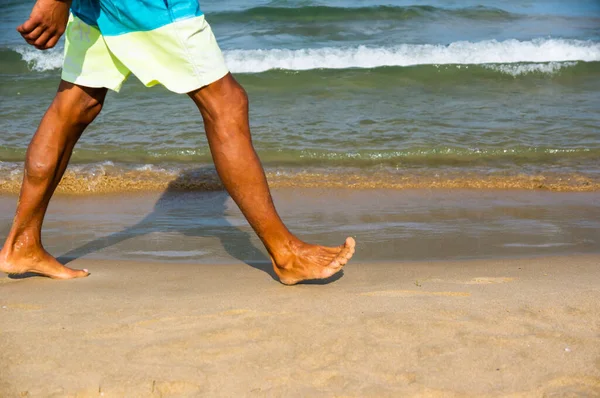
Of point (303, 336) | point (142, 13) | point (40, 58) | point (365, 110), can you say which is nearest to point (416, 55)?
point (365, 110)

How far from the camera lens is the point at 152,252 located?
3.49 metres

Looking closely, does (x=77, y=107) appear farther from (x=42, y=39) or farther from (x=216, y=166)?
(x=216, y=166)

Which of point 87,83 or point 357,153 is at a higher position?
point 87,83

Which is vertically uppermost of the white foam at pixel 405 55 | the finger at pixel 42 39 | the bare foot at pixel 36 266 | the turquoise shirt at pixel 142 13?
the turquoise shirt at pixel 142 13

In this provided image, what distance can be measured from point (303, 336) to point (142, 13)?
1092 millimetres

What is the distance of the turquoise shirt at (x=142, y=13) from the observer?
98.0 inches

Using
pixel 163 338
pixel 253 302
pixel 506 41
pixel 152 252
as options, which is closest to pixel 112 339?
pixel 163 338

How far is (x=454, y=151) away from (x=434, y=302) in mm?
3135

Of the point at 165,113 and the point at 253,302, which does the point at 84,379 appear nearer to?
the point at 253,302

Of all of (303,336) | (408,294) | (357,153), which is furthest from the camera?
(357,153)

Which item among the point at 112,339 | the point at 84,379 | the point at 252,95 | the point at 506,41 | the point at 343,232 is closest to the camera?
the point at 84,379

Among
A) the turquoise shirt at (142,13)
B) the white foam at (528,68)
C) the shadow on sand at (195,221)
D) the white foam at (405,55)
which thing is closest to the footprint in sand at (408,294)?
the shadow on sand at (195,221)

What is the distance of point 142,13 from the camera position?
8.20ft

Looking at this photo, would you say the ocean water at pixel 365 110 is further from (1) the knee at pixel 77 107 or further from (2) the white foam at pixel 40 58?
(1) the knee at pixel 77 107
